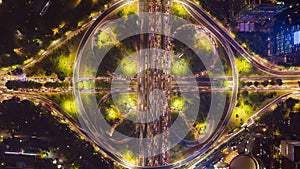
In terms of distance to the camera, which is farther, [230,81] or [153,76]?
[230,81]

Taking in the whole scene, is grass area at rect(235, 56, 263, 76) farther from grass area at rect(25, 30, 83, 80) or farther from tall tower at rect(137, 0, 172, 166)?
grass area at rect(25, 30, 83, 80)

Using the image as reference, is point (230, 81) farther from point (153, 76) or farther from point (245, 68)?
point (153, 76)

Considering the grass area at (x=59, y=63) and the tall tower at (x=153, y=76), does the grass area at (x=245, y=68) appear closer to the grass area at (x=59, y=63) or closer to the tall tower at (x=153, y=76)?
the tall tower at (x=153, y=76)

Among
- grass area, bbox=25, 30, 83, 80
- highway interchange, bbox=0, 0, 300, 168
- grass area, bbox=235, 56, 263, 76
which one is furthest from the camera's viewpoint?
grass area, bbox=235, 56, 263, 76

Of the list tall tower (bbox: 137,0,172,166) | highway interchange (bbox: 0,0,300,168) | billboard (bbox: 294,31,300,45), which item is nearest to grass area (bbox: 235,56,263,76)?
highway interchange (bbox: 0,0,300,168)

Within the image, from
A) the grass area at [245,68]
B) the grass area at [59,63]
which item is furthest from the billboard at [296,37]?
the grass area at [59,63]

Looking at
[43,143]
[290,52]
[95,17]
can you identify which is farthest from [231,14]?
[43,143]

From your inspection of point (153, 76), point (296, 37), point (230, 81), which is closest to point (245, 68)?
point (230, 81)

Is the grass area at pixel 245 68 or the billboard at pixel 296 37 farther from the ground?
the billboard at pixel 296 37

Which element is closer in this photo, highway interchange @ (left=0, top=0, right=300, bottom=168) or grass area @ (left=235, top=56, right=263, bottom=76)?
highway interchange @ (left=0, top=0, right=300, bottom=168)
